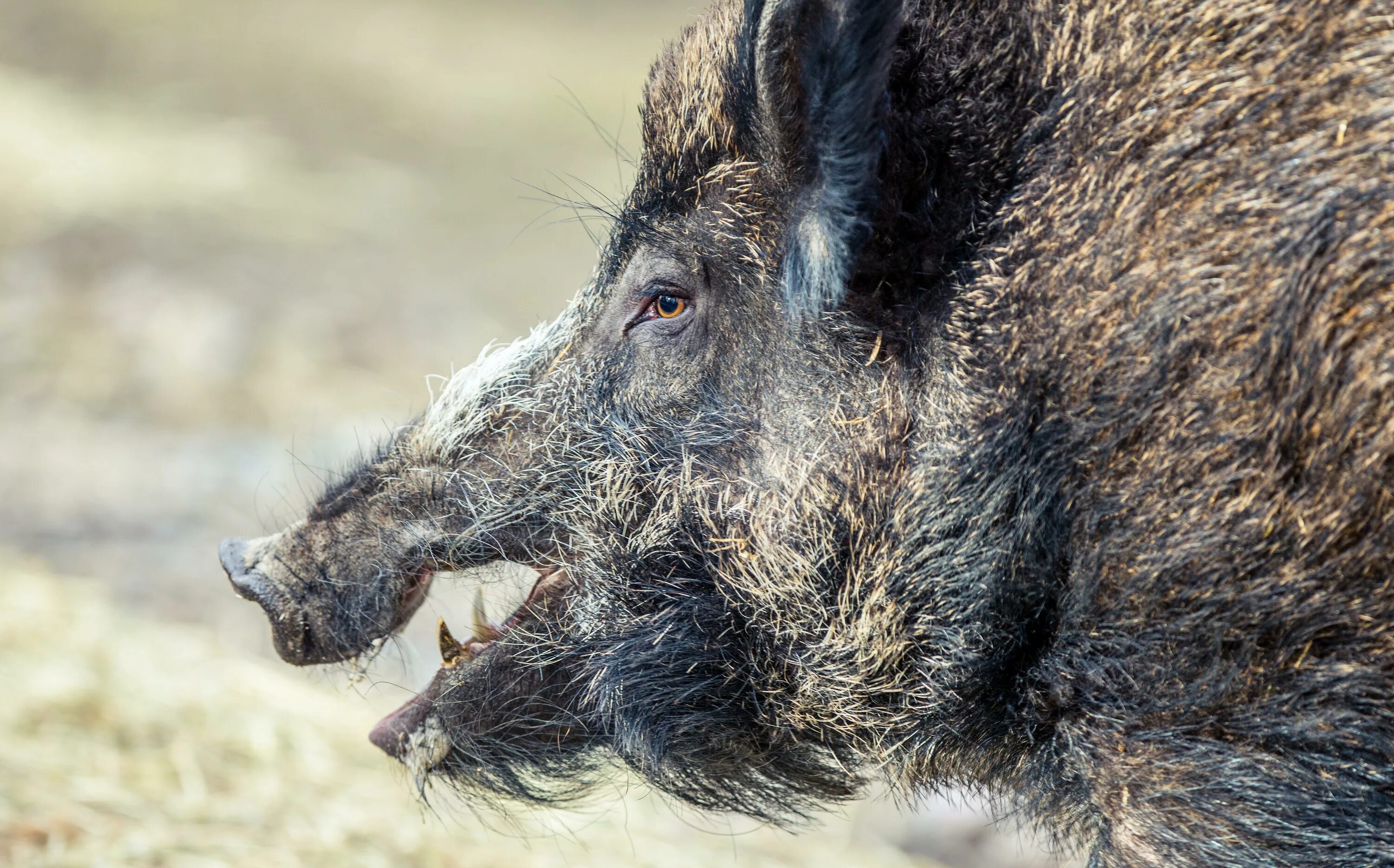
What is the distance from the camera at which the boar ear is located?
2520 mm

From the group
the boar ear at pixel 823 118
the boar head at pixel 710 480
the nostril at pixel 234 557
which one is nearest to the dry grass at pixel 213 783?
the boar head at pixel 710 480

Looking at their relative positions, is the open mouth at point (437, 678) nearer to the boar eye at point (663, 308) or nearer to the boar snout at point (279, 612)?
the boar snout at point (279, 612)

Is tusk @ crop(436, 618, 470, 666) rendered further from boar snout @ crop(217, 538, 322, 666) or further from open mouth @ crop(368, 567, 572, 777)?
boar snout @ crop(217, 538, 322, 666)

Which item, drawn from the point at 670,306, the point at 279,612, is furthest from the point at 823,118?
the point at 279,612

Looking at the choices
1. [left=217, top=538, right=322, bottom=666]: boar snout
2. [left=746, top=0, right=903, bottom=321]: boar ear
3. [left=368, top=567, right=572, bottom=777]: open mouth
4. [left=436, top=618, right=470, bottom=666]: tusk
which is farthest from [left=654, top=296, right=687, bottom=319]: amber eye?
[left=217, top=538, right=322, bottom=666]: boar snout

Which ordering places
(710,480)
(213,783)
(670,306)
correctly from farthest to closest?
(213,783)
(670,306)
(710,480)

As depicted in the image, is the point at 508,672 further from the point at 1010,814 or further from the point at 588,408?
the point at 1010,814

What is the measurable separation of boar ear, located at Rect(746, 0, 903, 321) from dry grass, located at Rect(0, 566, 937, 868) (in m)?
1.89

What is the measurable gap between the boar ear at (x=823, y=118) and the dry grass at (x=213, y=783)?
1.89 metres

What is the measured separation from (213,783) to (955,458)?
3.14 m

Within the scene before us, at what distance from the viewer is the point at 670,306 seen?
309 centimetres

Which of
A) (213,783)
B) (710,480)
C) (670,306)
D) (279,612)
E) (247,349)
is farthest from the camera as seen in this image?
(247,349)

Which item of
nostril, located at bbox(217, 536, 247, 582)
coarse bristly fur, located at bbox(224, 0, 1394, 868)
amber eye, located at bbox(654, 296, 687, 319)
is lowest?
coarse bristly fur, located at bbox(224, 0, 1394, 868)

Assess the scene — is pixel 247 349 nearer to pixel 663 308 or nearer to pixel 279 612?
pixel 279 612
